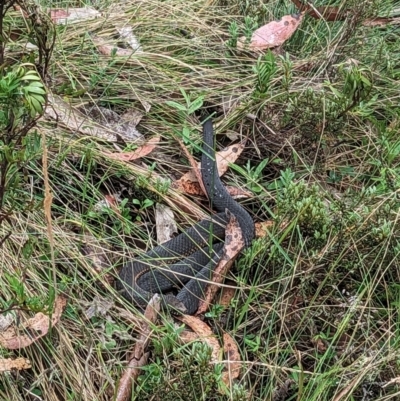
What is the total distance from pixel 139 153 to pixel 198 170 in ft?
0.82

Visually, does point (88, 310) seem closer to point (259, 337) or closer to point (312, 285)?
point (259, 337)

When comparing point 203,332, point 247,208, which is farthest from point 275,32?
point 203,332

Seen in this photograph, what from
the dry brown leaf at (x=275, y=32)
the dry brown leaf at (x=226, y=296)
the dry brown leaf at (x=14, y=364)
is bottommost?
the dry brown leaf at (x=226, y=296)

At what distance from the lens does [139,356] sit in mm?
2418

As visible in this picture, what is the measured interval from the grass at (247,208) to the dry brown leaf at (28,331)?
31 millimetres

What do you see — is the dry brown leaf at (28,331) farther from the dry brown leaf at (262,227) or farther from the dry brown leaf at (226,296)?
the dry brown leaf at (262,227)

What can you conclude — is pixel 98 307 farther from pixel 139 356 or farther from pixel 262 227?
pixel 262 227

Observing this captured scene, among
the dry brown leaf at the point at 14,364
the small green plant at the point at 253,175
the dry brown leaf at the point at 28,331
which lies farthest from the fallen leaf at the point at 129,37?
the dry brown leaf at the point at 14,364

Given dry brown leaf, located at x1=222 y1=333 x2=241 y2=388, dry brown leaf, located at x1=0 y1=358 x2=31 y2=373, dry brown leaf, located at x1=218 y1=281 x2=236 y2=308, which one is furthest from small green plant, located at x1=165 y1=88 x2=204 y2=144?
dry brown leaf, located at x1=0 y1=358 x2=31 y2=373

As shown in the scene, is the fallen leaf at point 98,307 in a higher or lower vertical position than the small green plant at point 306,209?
lower

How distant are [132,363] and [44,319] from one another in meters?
0.31

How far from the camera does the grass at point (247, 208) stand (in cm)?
235

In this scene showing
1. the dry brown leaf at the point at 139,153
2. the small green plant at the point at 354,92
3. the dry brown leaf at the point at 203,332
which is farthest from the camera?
the dry brown leaf at the point at 139,153

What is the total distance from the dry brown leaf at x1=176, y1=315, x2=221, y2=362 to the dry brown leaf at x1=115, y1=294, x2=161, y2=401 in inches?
5.0
